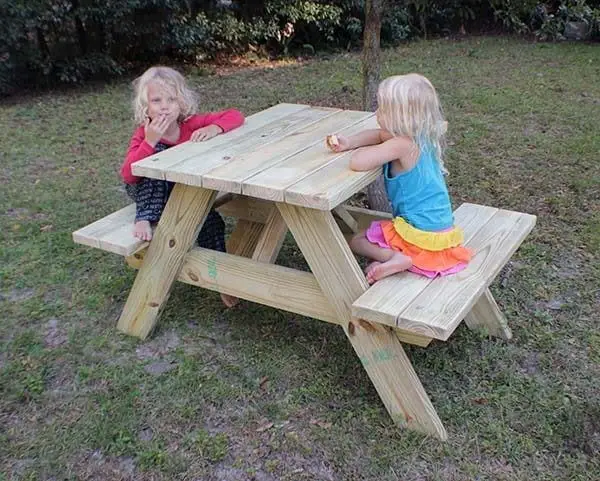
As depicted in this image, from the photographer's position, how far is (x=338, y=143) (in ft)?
8.11

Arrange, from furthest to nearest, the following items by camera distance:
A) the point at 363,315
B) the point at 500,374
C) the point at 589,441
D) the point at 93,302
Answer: the point at 93,302
the point at 500,374
the point at 589,441
the point at 363,315

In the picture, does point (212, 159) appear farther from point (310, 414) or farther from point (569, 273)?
point (569, 273)

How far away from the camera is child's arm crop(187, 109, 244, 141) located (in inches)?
108

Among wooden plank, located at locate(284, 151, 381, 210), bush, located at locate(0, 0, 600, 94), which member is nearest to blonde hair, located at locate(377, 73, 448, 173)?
wooden plank, located at locate(284, 151, 381, 210)

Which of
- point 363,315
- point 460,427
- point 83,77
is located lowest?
point 83,77

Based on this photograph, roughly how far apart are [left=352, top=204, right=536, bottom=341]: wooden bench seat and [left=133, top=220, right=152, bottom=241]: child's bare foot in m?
0.99

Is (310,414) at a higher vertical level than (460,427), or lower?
lower

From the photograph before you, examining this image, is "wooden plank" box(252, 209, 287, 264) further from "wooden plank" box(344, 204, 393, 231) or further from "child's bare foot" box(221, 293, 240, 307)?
"wooden plank" box(344, 204, 393, 231)

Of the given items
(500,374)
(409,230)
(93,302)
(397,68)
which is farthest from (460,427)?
(397,68)

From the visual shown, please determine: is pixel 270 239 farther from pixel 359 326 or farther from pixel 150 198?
pixel 359 326

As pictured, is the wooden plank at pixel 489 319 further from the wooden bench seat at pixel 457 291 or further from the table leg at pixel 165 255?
the table leg at pixel 165 255

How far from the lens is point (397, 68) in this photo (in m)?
8.28

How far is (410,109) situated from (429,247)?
0.48m

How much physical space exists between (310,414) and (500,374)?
2.53 ft
